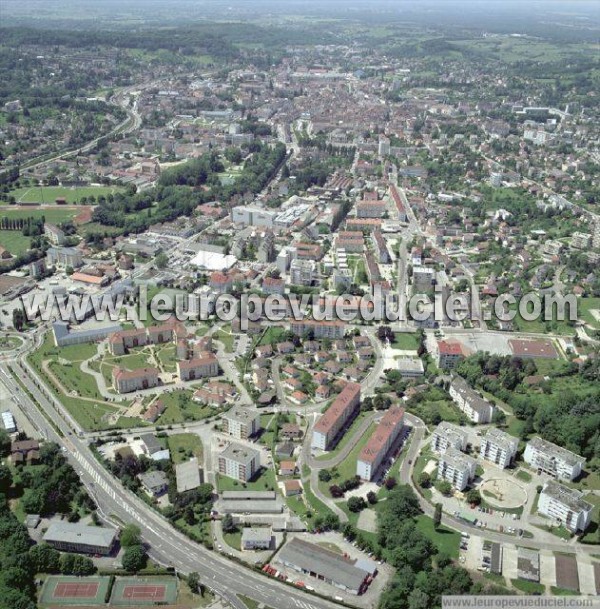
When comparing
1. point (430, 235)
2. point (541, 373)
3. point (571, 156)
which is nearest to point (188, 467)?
point (541, 373)

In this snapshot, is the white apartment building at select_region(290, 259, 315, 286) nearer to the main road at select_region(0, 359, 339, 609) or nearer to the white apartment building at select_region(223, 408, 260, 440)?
the white apartment building at select_region(223, 408, 260, 440)

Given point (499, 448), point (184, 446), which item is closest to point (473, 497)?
point (499, 448)

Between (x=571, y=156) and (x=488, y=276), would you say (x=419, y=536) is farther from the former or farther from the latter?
(x=571, y=156)

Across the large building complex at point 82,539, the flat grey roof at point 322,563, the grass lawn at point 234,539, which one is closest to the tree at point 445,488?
the flat grey roof at point 322,563

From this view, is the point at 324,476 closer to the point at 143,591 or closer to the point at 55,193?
the point at 143,591

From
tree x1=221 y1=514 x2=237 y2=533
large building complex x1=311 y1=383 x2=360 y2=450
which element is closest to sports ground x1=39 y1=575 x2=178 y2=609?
tree x1=221 y1=514 x2=237 y2=533
